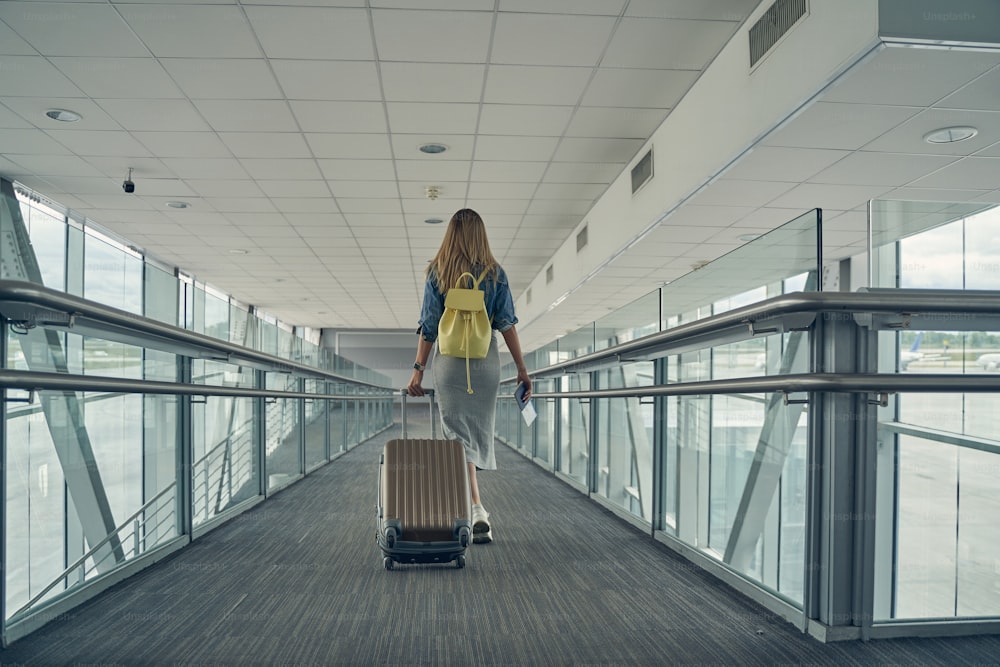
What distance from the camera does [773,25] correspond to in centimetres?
389

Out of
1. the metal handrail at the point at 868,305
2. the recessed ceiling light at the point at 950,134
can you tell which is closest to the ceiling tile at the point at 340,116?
the recessed ceiling light at the point at 950,134

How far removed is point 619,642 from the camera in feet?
5.28

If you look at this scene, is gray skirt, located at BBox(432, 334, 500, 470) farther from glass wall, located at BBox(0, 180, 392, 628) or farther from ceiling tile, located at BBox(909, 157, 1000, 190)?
ceiling tile, located at BBox(909, 157, 1000, 190)

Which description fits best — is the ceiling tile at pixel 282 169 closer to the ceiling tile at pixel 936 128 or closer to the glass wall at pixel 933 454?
the ceiling tile at pixel 936 128

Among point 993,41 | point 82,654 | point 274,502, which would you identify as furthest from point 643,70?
point 82,654

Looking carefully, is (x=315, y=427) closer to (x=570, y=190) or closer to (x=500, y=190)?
(x=500, y=190)

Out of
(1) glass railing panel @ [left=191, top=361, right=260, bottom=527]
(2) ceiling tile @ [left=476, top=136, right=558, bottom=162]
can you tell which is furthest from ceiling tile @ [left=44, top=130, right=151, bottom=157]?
(1) glass railing panel @ [left=191, top=361, right=260, bottom=527]

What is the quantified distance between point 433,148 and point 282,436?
296 centimetres

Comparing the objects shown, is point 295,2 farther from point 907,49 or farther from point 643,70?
point 907,49

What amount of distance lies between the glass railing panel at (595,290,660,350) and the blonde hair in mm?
665

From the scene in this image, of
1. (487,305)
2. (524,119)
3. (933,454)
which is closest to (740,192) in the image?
(524,119)

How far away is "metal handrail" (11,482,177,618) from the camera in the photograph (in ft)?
5.48

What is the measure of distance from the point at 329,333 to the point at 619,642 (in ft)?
82.0

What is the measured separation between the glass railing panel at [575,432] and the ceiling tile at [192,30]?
9.43 feet
